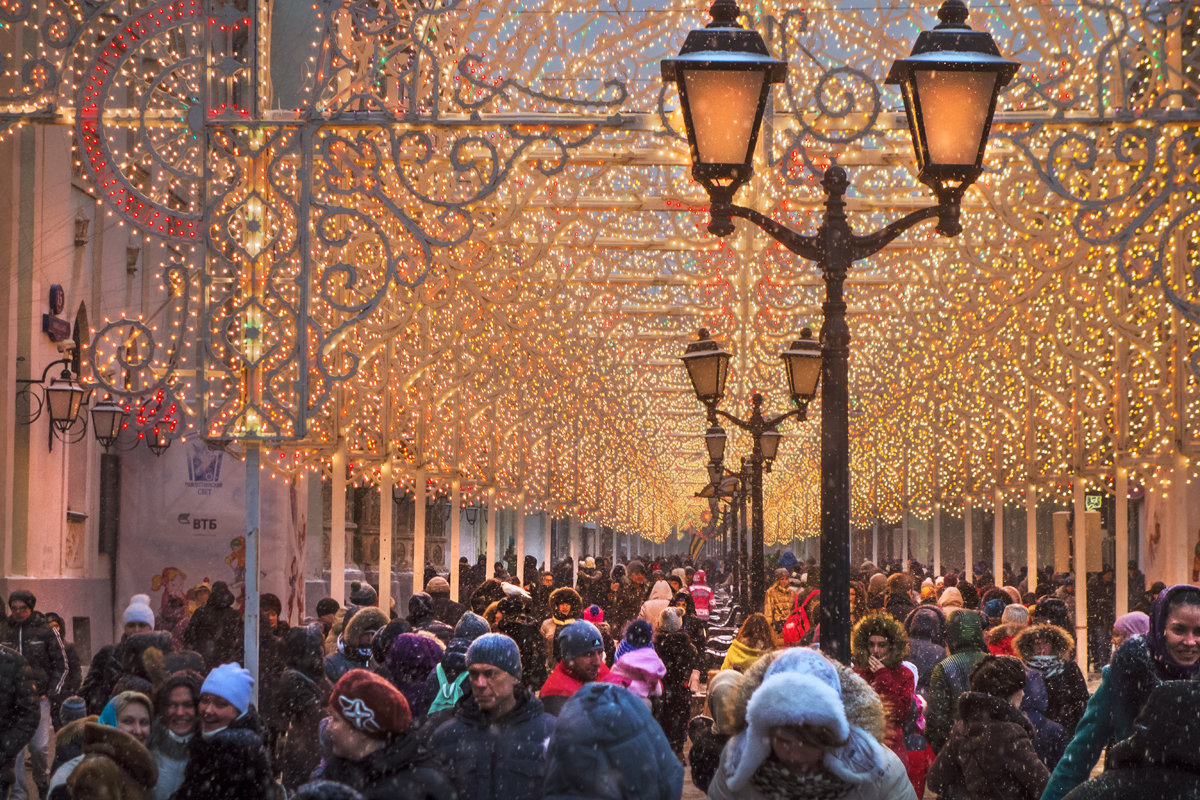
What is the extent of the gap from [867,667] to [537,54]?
6284 millimetres

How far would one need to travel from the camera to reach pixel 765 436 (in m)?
19.9

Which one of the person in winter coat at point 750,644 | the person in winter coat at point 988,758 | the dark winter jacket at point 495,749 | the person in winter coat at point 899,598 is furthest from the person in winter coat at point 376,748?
the person in winter coat at point 899,598

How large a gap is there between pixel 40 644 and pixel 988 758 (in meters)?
7.86

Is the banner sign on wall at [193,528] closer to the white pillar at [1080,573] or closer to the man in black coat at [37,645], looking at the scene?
the white pillar at [1080,573]

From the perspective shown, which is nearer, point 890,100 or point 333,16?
point 333,16

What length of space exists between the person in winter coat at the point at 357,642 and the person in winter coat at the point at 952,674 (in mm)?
3654

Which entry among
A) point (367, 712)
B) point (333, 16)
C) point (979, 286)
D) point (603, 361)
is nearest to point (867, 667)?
point (367, 712)

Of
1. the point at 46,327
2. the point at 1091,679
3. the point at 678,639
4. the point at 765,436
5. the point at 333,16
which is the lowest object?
the point at 1091,679

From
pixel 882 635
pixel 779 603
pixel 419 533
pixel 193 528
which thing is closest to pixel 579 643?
pixel 882 635

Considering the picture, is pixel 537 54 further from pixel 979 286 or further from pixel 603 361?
pixel 603 361

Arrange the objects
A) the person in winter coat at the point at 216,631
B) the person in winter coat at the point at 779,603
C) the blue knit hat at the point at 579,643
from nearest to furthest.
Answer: the blue knit hat at the point at 579,643, the person in winter coat at the point at 216,631, the person in winter coat at the point at 779,603

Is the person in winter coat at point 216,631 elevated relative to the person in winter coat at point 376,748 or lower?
lower

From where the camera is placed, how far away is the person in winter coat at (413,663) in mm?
9555

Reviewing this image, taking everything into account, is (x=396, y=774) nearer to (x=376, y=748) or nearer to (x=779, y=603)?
→ (x=376, y=748)
